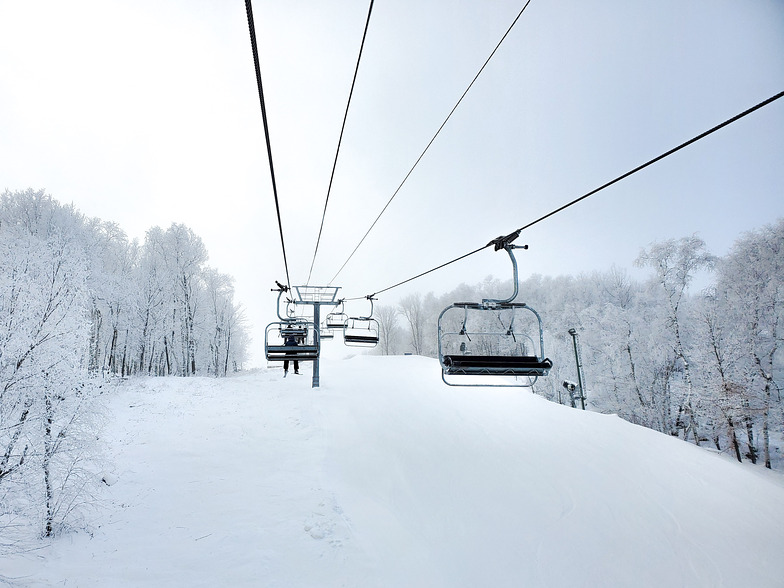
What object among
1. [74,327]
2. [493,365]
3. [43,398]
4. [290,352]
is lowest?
[43,398]

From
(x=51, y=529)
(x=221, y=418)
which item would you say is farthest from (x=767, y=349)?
(x=51, y=529)

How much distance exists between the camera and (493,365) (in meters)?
5.79

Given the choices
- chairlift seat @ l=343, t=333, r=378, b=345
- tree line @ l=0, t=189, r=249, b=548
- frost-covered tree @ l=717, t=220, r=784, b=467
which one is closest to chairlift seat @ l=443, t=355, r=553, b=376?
chairlift seat @ l=343, t=333, r=378, b=345

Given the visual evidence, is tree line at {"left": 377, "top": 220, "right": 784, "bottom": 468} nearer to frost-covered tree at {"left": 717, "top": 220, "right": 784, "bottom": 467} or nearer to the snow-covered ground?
frost-covered tree at {"left": 717, "top": 220, "right": 784, "bottom": 467}

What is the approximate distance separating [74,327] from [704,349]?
31.2 meters

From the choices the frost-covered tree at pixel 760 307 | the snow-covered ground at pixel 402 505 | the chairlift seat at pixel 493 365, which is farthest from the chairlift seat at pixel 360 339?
the frost-covered tree at pixel 760 307

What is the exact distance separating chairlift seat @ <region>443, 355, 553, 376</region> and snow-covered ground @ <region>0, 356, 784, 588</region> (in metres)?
5.81

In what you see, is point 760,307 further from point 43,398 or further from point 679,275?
point 43,398

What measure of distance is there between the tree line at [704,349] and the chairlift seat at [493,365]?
790 inches

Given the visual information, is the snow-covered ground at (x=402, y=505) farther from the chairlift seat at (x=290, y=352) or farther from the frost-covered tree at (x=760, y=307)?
the frost-covered tree at (x=760, y=307)

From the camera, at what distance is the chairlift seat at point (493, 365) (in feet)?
18.7

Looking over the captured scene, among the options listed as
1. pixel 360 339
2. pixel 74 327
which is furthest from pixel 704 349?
pixel 74 327

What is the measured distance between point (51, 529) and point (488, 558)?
10.7 metres

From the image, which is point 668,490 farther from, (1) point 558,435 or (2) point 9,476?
(2) point 9,476
